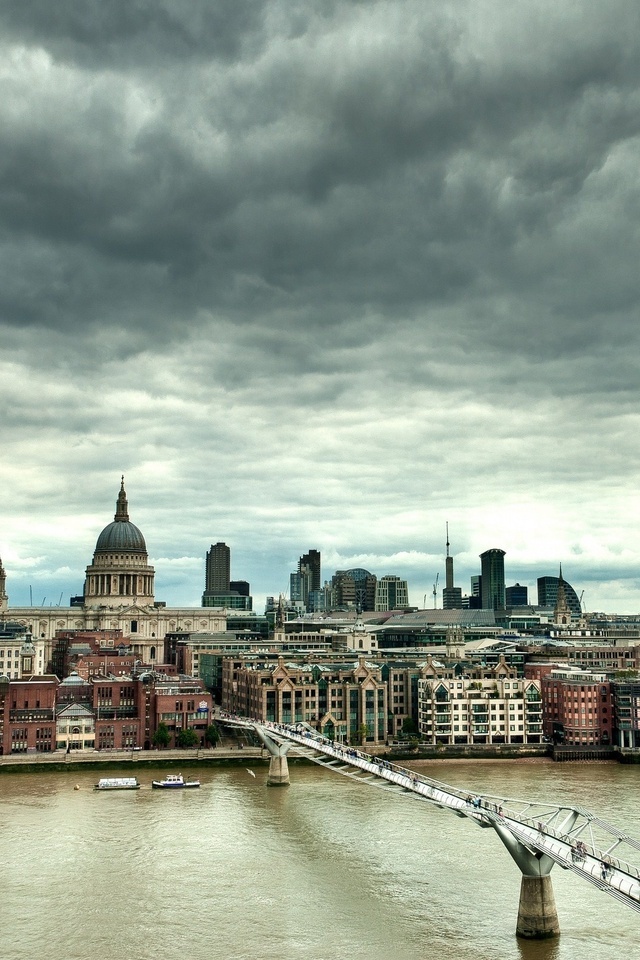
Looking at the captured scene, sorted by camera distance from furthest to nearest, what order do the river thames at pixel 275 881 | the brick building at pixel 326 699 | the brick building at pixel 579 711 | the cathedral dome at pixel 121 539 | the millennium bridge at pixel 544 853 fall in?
the cathedral dome at pixel 121 539 → the brick building at pixel 326 699 → the brick building at pixel 579 711 → the river thames at pixel 275 881 → the millennium bridge at pixel 544 853

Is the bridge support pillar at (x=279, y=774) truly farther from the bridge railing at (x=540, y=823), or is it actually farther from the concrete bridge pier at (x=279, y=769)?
the bridge railing at (x=540, y=823)

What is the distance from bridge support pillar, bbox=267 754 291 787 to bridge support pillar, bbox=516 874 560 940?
Answer: 35.6 m

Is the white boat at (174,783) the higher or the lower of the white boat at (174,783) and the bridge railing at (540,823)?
the lower

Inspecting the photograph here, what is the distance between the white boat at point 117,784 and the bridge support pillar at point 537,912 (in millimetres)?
39105

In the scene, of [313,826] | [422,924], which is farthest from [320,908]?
[313,826]

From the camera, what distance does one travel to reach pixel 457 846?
5272 cm

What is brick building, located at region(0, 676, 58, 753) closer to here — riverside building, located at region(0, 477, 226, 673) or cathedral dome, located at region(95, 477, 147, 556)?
riverside building, located at region(0, 477, 226, 673)

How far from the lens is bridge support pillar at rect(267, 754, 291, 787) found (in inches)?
2869

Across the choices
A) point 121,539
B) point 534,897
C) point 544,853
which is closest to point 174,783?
point 534,897

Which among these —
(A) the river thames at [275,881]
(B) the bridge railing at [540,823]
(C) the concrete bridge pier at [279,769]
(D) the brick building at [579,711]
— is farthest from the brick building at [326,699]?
(B) the bridge railing at [540,823]

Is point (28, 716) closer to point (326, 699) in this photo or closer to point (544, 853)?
point (326, 699)

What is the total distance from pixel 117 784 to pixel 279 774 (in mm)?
10895

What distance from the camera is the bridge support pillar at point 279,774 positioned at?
239 ft

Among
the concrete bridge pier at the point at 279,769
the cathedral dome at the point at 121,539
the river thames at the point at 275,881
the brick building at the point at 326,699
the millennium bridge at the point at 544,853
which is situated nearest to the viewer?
the millennium bridge at the point at 544,853
